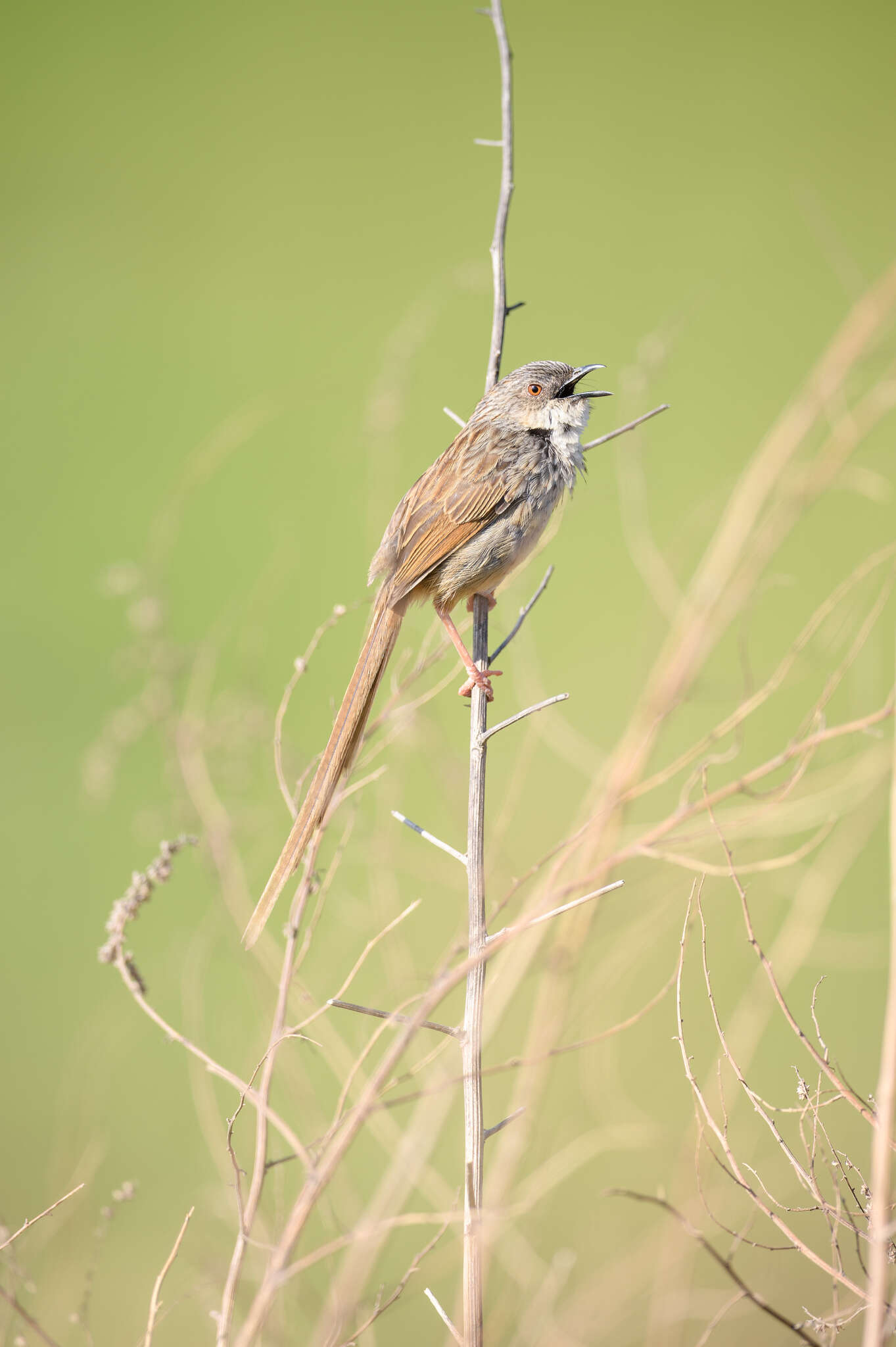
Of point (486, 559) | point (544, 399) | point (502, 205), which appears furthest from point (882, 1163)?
point (544, 399)

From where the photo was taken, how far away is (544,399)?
2.42m

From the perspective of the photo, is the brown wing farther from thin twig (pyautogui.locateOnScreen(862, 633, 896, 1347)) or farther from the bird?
thin twig (pyautogui.locateOnScreen(862, 633, 896, 1347))

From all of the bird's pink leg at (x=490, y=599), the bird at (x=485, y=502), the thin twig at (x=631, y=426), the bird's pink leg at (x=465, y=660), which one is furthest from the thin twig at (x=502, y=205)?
the bird's pink leg at (x=490, y=599)

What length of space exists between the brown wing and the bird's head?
0.40 ft

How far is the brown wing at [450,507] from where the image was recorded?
2.18m

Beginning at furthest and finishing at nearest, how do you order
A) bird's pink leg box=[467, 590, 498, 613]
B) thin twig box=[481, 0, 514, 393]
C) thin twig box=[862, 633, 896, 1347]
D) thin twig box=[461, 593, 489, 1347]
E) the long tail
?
bird's pink leg box=[467, 590, 498, 613]
thin twig box=[481, 0, 514, 393]
the long tail
thin twig box=[461, 593, 489, 1347]
thin twig box=[862, 633, 896, 1347]

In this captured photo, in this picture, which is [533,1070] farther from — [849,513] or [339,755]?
[849,513]

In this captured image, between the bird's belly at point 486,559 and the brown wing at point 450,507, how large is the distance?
0.02m

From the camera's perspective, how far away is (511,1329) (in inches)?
70.8

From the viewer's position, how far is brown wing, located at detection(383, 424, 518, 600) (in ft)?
7.14

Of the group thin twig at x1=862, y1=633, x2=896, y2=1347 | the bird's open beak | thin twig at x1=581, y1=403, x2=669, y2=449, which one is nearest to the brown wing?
the bird's open beak

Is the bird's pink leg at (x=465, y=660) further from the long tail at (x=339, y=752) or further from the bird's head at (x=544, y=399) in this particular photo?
the bird's head at (x=544, y=399)

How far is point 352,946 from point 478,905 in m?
2.31

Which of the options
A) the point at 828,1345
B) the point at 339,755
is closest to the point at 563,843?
the point at 828,1345
